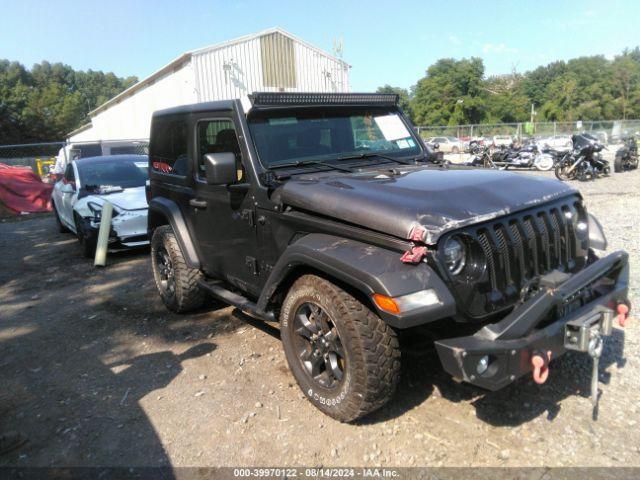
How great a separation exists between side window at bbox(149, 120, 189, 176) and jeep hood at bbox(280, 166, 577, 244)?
162cm

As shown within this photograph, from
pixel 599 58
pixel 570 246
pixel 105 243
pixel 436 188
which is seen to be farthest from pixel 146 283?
pixel 599 58

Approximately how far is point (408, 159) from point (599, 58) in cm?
10359

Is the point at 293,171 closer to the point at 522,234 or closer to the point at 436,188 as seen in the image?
the point at 436,188

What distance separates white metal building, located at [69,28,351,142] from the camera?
24.0 meters

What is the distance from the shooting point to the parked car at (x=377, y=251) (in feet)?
8.46

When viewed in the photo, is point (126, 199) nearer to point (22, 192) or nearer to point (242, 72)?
point (22, 192)

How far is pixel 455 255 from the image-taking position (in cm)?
271

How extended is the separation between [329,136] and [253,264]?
1220 mm

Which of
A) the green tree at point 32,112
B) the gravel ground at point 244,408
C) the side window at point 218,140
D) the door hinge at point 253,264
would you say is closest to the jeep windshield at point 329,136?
the side window at point 218,140

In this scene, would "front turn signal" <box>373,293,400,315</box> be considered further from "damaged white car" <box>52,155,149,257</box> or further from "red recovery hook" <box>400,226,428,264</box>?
"damaged white car" <box>52,155,149,257</box>

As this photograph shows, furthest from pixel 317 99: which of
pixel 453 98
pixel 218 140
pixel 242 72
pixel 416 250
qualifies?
pixel 453 98

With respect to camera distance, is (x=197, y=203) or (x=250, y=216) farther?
(x=197, y=203)

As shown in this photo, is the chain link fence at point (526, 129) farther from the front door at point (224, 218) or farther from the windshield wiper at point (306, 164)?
the windshield wiper at point (306, 164)

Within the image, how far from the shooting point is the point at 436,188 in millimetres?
3020
